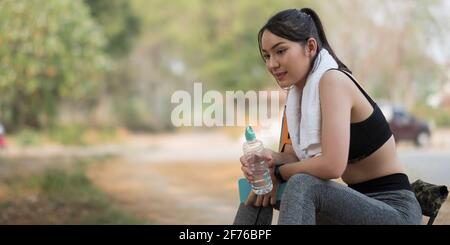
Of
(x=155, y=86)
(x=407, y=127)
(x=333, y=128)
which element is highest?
(x=333, y=128)

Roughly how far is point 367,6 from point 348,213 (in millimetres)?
9265

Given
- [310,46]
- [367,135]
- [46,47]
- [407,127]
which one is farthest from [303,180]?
[407,127]

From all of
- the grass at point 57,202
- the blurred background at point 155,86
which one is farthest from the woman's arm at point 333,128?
the blurred background at point 155,86

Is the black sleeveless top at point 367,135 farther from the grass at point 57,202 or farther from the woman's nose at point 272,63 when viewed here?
the grass at point 57,202

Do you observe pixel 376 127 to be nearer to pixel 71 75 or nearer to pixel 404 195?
pixel 404 195

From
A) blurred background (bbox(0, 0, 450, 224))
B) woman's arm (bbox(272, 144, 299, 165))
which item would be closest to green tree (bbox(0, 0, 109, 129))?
blurred background (bbox(0, 0, 450, 224))

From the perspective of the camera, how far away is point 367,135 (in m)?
1.25

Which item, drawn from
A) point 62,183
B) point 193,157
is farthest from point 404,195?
point 193,157

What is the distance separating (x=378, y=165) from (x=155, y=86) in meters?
10.3

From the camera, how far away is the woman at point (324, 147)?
3.85 ft

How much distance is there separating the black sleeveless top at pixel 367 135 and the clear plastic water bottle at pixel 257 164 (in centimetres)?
17

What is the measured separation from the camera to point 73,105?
32.9ft

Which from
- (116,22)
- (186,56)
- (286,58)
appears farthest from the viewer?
(186,56)

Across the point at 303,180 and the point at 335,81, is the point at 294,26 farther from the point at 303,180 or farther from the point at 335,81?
the point at 303,180
